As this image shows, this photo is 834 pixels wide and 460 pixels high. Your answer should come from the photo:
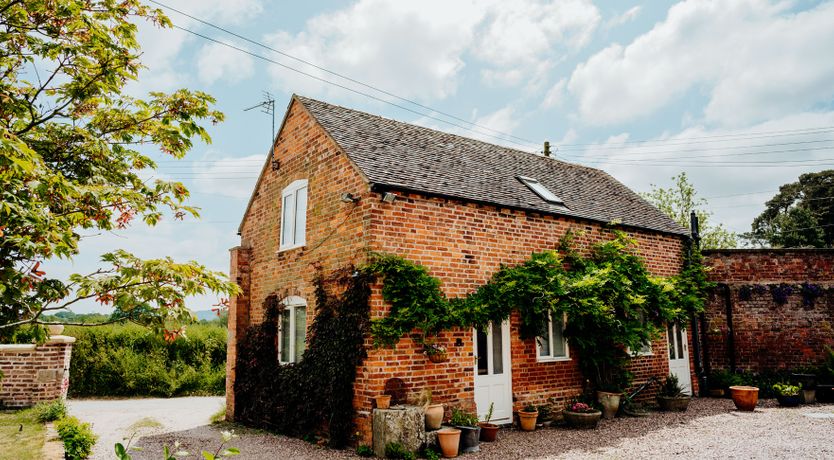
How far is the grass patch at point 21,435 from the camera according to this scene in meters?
8.16

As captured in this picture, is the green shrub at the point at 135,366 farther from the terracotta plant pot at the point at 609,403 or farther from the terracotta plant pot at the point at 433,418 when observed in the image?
the terracotta plant pot at the point at 609,403

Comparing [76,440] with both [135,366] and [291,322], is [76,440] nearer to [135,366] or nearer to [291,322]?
[291,322]

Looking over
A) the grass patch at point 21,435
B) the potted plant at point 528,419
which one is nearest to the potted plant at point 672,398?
the potted plant at point 528,419

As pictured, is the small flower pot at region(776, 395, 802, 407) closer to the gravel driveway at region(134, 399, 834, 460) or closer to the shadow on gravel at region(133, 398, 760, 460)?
the gravel driveway at region(134, 399, 834, 460)

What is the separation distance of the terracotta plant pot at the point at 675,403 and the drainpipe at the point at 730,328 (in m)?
3.33

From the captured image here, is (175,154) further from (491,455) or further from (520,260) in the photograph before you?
(520,260)

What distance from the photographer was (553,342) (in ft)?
38.9

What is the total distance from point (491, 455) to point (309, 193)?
6.40 meters

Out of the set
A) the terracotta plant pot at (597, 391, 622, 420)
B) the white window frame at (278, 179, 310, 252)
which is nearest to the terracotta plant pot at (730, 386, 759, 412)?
the terracotta plant pot at (597, 391, 622, 420)

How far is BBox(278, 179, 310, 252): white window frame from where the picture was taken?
1167cm

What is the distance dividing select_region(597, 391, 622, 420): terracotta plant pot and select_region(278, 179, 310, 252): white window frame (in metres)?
7.29

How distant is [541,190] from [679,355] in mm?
6315

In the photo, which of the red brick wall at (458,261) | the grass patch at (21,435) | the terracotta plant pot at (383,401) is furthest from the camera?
the red brick wall at (458,261)

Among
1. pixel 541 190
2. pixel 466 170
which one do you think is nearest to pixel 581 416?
pixel 541 190
